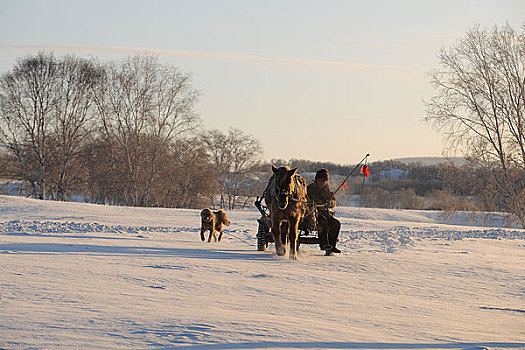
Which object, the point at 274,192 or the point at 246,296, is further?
the point at 274,192

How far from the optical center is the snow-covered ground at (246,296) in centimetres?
566

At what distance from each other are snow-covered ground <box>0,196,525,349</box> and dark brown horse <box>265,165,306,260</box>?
0.62 meters

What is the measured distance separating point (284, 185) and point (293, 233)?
4.04ft

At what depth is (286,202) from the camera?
37.8 feet

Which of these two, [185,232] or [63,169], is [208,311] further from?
[63,169]

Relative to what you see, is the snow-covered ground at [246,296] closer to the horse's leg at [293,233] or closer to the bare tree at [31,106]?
the horse's leg at [293,233]

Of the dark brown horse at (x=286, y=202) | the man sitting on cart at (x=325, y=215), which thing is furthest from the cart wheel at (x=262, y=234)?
the dark brown horse at (x=286, y=202)

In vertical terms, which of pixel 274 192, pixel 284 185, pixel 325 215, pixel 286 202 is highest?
pixel 284 185

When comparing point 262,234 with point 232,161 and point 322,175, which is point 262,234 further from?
point 232,161

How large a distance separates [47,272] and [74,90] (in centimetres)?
4428

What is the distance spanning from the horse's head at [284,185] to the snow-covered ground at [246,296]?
123 cm

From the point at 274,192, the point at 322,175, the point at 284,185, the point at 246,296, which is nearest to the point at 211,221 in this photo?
the point at 322,175

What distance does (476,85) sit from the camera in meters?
34.5

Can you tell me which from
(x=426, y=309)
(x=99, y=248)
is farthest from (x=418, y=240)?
(x=426, y=309)
